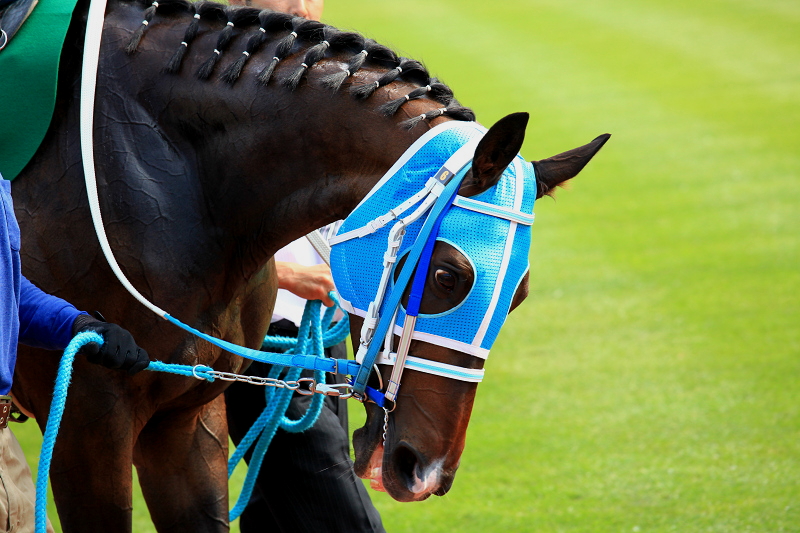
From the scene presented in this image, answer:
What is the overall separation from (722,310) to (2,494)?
19.1ft

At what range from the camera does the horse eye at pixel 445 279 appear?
6.59 feet

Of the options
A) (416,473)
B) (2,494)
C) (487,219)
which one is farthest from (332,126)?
(2,494)

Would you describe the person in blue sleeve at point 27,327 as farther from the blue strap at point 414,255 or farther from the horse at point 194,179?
the blue strap at point 414,255

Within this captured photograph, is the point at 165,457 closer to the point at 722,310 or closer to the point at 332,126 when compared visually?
the point at 332,126

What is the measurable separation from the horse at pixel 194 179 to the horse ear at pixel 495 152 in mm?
183

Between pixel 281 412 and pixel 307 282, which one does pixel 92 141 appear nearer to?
pixel 307 282

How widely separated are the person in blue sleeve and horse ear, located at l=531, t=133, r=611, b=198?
998 mm

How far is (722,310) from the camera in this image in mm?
6859

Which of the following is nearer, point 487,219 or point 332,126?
point 487,219

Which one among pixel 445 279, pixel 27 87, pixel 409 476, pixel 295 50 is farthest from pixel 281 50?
pixel 409 476


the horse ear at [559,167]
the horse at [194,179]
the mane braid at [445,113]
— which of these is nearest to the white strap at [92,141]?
the horse at [194,179]

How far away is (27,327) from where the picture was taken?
2010 mm

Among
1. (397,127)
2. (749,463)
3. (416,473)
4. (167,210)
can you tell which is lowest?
(749,463)

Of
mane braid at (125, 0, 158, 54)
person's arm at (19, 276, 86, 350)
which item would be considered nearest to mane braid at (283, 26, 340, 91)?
mane braid at (125, 0, 158, 54)
